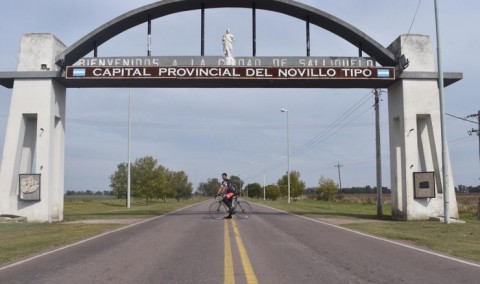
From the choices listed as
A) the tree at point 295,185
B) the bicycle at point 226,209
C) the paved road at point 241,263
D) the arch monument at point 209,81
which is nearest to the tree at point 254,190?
the tree at point 295,185

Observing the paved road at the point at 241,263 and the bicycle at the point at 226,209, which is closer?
the paved road at the point at 241,263

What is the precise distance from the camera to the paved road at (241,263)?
8.39 m

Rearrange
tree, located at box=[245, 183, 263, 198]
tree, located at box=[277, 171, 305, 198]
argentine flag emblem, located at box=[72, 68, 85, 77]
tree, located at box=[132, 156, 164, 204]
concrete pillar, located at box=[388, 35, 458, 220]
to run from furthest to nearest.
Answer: tree, located at box=[245, 183, 263, 198] < tree, located at box=[277, 171, 305, 198] < tree, located at box=[132, 156, 164, 204] < argentine flag emblem, located at box=[72, 68, 85, 77] < concrete pillar, located at box=[388, 35, 458, 220]

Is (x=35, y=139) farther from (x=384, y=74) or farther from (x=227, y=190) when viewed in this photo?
(x=384, y=74)

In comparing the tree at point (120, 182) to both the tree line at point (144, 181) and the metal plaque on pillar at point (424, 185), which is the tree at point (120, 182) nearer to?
the tree line at point (144, 181)

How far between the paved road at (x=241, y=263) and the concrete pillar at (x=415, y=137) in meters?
10.5

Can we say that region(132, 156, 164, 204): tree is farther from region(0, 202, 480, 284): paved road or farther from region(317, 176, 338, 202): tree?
region(0, 202, 480, 284): paved road

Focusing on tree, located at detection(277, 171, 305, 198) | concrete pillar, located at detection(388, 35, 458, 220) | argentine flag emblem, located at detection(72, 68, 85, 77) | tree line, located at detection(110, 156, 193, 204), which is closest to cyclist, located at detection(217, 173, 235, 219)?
concrete pillar, located at detection(388, 35, 458, 220)

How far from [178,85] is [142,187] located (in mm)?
39737

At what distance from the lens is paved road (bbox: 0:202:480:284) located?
330 inches

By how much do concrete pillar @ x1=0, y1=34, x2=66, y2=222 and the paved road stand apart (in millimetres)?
10652

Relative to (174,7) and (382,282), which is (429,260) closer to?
(382,282)

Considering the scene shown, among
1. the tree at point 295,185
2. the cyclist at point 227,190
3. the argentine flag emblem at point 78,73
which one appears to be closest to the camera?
the cyclist at point 227,190

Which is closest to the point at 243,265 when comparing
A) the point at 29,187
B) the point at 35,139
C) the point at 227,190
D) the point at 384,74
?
the point at 227,190
